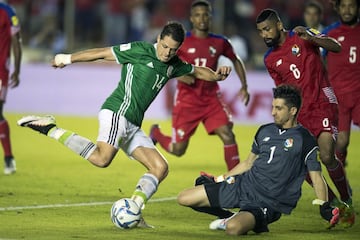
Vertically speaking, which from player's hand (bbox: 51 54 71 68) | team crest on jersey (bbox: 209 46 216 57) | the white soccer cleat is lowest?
the white soccer cleat

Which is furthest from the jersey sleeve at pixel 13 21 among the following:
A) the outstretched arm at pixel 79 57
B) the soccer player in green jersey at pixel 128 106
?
the outstretched arm at pixel 79 57

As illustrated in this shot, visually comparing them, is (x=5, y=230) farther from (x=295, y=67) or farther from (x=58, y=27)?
(x=58, y=27)

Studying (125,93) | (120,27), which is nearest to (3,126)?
(125,93)

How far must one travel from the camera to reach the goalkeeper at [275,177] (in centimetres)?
921

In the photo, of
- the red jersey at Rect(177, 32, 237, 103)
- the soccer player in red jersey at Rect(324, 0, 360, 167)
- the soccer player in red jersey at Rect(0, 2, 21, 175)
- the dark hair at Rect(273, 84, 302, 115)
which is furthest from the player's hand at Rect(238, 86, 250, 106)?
the dark hair at Rect(273, 84, 302, 115)

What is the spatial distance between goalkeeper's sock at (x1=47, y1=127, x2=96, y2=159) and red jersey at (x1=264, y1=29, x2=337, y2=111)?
7.45 ft

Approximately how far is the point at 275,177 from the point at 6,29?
6124mm

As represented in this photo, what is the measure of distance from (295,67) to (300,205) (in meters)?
1.63

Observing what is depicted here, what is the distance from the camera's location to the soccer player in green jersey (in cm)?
1002

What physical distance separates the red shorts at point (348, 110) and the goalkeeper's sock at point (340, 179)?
1443 mm

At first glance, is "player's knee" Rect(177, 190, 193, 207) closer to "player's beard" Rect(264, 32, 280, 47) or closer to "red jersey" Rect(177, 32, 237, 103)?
"player's beard" Rect(264, 32, 280, 47)

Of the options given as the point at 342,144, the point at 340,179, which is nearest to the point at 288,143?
the point at 340,179

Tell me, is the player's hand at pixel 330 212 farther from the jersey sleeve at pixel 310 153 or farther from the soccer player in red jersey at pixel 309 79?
the soccer player in red jersey at pixel 309 79

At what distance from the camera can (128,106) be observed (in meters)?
10.2
